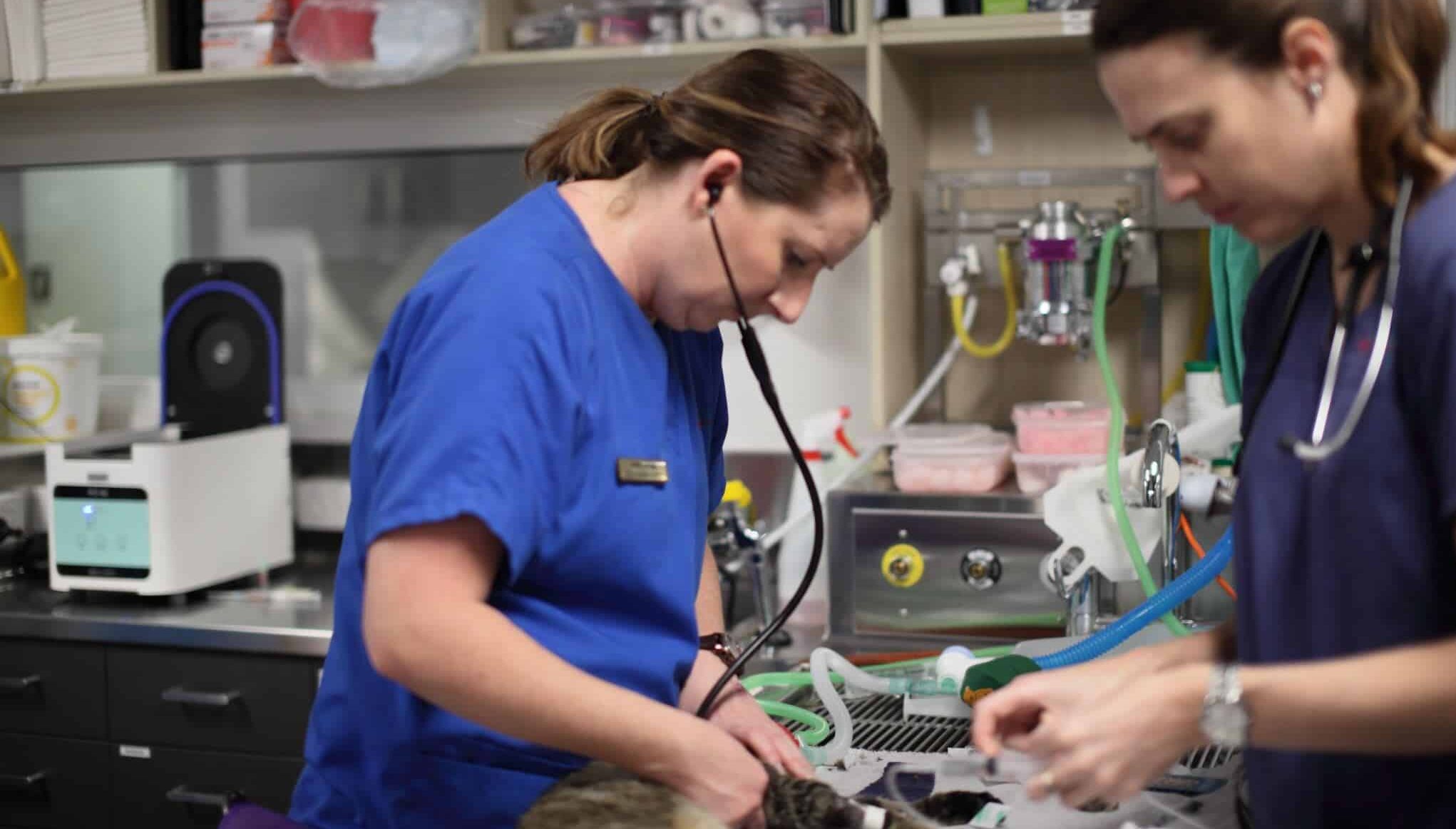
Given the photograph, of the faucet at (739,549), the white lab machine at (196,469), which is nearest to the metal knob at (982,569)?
the faucet at (739,549)

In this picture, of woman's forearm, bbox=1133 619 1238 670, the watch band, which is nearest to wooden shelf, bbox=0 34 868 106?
the watch band

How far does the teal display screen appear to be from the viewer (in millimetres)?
2307

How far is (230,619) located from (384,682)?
119 centimetres

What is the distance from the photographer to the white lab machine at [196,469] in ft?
7.57

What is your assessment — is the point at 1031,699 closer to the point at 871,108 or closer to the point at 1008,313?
the point at 871,108

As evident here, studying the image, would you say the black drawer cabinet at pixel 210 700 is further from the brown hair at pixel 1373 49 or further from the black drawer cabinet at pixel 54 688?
the brown hair at pixel 1373 49

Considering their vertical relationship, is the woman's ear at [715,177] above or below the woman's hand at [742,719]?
above

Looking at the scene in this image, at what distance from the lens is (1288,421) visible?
0.98 metres

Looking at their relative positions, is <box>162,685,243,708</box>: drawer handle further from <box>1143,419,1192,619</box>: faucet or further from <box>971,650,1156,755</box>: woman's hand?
<box>971,650,1156,755</box>: woman's hand

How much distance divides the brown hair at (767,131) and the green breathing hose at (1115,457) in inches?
23.9

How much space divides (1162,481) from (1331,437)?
647 mm

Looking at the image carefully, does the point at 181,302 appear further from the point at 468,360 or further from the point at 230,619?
the point at 468,360

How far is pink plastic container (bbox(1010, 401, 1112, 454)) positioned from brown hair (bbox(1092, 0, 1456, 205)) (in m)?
1.21

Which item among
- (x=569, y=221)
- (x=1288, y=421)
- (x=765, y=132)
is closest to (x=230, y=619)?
(x=569, y=221)
